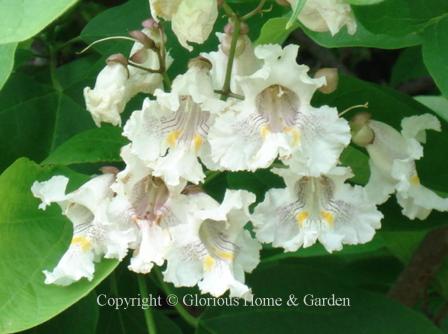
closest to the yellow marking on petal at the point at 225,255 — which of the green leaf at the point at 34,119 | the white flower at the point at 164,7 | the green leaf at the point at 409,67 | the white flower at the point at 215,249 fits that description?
the white flower at the point at 215,249

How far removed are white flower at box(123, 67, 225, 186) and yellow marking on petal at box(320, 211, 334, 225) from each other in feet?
0.55

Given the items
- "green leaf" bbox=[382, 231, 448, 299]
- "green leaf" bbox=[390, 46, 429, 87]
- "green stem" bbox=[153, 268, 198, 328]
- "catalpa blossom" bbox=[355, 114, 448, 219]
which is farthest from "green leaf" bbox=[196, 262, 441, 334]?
"green leaf" bbox=[390, 46, 429, 87]

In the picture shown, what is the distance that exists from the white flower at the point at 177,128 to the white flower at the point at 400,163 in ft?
0.77

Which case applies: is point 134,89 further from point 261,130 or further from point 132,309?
point 132,309

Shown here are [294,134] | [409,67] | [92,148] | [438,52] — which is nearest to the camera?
[294,134]

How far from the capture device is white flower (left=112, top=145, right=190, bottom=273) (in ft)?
3.73

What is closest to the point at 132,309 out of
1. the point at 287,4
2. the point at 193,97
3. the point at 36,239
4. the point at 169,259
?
the point at 36,239

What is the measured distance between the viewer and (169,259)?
1145 millimetres

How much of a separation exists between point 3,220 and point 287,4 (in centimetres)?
50

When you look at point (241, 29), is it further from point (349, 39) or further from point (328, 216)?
point (328, 216)

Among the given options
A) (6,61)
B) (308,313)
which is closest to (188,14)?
(6,61)

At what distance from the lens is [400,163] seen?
1208 millimetres

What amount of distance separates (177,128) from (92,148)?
7.6 inches

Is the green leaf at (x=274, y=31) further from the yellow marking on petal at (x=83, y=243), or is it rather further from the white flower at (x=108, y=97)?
the yellow marking on petal at (x=83, y=243)
